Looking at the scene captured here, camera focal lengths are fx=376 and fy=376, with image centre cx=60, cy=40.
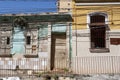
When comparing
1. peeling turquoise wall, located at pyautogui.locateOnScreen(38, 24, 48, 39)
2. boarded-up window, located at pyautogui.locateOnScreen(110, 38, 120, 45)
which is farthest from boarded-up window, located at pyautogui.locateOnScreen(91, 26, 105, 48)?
peeling turquoise wall, located at pyautogui.locateOnScreen(38, 24, 48, 39)

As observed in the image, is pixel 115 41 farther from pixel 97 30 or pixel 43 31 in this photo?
pixel 43 31

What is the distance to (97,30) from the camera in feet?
82.3

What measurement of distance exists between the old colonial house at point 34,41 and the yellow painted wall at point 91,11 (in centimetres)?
49

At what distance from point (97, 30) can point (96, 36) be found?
41cm

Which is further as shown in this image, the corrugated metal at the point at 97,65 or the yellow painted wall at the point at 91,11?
the yellow painted wall at the point at 91,11

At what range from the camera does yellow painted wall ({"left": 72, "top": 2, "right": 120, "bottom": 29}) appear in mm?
24797

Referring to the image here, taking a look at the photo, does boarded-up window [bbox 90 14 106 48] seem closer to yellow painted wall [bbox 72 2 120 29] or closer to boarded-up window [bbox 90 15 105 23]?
boarded-up window [bbox 90 15 105 23]

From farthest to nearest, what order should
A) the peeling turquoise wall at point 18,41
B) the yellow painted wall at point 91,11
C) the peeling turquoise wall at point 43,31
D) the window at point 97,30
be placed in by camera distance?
the peeling turquoise wall at point 18,41 < the peeling turquoise wall at point 43,31 < the window at point 97,30 < the yellow painted wall at point 91,11

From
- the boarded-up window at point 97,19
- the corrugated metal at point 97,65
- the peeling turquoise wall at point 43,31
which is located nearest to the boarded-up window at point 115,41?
the corrugated metal at point 97,65

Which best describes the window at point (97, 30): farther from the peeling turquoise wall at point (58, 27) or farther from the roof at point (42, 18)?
the peeling turquoise wall at point (58, 27)

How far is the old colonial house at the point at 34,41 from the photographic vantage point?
25.2m

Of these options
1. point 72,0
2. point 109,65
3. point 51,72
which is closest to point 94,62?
point 109,65

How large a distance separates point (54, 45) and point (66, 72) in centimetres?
230

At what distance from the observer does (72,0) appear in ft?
83.0
